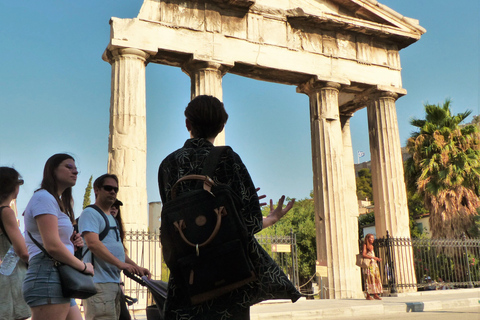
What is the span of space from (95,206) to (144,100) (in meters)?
10.8

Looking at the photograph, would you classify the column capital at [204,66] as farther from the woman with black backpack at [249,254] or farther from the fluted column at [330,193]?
the woman with black backpack at [249,254]

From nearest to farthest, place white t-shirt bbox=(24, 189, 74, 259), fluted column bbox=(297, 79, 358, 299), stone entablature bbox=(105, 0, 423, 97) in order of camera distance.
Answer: white t-shirt bbox=(24, 189, 74, 259)
stone entablature bbox=(105, 0, 423, 97)
fluted column bbox=(297, 79, 358, 299)

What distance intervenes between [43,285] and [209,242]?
1575 millimetres

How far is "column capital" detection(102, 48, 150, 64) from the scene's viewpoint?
14.6m

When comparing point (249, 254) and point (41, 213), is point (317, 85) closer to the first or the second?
point (41, 213)

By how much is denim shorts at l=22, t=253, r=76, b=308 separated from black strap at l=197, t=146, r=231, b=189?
1466mm

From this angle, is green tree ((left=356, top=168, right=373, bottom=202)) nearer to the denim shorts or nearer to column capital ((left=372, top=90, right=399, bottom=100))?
column capital ((left=372, top=90, right=399, bottom=100))

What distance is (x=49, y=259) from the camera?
3393 millimetres

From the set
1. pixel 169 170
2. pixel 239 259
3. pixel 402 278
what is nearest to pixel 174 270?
pixel 239 259

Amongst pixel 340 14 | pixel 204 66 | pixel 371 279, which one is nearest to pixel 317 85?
pixel 340 14

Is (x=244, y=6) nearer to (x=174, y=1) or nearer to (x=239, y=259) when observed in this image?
(x=174, y=1)

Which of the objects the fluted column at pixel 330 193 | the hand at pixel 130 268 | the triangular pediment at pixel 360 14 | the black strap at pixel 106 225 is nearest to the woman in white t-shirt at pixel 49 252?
the hand at pixel 130 268

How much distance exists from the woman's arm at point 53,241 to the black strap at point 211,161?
4.30 ft

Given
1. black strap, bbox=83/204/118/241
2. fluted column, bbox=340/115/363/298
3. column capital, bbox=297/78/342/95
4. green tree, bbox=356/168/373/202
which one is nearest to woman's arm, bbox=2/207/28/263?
black strap, bbox=83/204/118/241
